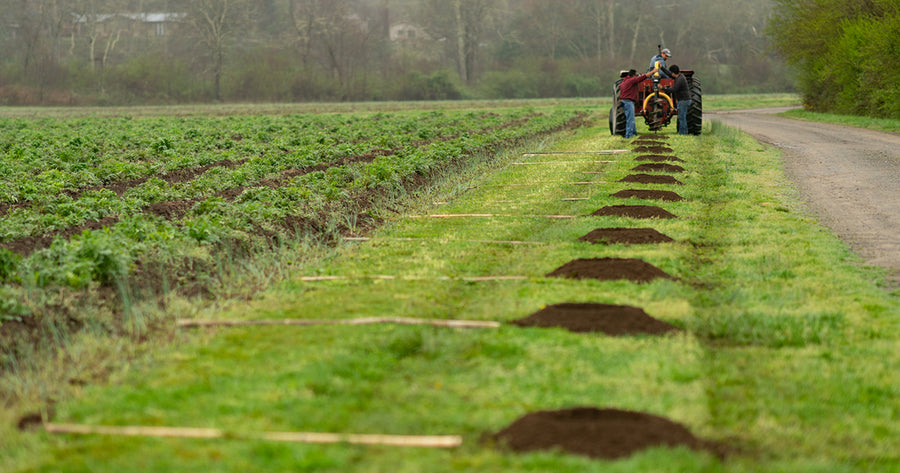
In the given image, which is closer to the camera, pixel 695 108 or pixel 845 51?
pixel 695 108

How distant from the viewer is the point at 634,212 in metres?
11.6

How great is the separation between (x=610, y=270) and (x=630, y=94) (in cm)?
1459

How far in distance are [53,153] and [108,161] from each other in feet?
7.82

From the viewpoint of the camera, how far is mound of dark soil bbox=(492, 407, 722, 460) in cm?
456

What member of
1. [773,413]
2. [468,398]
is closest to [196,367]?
[468,398]

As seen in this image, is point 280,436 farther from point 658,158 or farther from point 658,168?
point 658,158

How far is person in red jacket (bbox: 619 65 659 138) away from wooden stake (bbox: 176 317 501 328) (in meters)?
16.0

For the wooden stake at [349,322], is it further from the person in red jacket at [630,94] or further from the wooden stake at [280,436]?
the person in red jacket at [630,94]

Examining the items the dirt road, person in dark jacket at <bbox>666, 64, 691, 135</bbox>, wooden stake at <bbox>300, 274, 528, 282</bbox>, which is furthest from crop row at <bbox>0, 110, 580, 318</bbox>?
the dirt road

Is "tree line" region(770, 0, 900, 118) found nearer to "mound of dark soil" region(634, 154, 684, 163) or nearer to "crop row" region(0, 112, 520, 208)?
"crop row" region(0, 112, 520, 208)

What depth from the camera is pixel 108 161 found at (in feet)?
59.4

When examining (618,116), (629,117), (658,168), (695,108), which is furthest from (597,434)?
(695,108)

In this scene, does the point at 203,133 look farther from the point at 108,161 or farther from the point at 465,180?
the point at 465,180

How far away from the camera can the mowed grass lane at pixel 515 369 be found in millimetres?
4570
